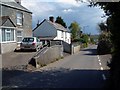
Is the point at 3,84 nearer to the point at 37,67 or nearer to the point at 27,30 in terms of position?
the point at 37,67

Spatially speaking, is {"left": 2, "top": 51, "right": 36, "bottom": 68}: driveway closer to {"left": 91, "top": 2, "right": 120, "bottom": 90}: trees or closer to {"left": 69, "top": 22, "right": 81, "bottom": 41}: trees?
{"left": 91, "top": 2, "right": 120, "bottom": 90}: trees

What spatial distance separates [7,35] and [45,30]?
37.5 metres

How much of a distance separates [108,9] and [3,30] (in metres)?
20.6

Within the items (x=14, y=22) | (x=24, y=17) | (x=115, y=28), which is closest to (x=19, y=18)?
(x=24, y=17)

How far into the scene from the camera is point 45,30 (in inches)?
2739

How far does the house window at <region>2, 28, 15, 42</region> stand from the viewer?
30869 millimetres

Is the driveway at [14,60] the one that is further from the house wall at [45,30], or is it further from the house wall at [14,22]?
the house wall at [45,30]

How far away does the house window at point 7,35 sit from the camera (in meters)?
30.9

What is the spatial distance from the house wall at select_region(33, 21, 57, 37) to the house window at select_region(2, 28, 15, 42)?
34.5m

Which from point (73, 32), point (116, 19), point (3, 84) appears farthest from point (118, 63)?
point (73, 32)

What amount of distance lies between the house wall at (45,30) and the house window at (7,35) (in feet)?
113

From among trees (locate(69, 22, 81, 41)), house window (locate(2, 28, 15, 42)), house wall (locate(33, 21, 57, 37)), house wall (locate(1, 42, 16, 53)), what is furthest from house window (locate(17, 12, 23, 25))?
trees (locate(69, 22, 81, 41))

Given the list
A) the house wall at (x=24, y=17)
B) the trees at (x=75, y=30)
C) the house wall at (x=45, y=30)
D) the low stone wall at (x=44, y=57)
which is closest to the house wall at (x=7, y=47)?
the house wall at (x=24, y=17)

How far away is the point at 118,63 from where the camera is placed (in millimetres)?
10492
